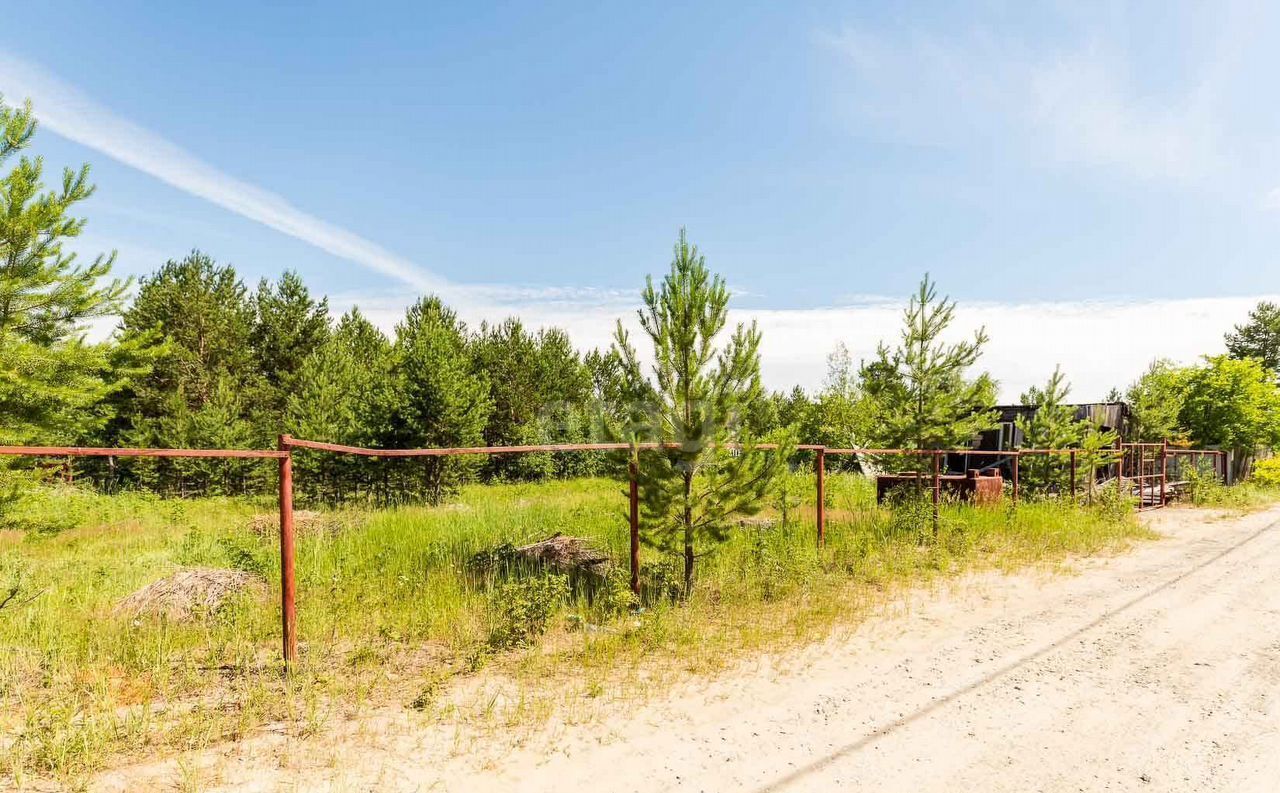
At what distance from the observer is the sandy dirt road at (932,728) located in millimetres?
3449

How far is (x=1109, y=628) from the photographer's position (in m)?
6.21

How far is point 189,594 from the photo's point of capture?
711 cm

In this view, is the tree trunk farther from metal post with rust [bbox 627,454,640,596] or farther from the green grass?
metal post with rust [bbox 627,454,640,596]

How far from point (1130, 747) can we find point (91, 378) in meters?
15.6

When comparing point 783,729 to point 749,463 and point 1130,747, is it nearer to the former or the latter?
point 1130,747

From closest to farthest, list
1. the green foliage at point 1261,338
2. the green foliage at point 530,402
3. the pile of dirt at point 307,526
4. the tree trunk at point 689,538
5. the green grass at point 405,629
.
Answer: the green grass at point 405,629 → the tree trunk at point 689,538 → the pile of dirt at point 307,526 → the green foliage at point 530,402 → the green foliage at point 1261,338

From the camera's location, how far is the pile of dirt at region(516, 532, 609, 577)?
8.51 metres

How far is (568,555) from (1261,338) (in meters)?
71.0

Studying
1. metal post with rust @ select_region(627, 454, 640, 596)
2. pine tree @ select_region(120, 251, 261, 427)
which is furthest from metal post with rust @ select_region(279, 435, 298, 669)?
pine tree @ select_region(120, 251, 261, 427)

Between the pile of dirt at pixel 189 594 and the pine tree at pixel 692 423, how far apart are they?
15.0 ft

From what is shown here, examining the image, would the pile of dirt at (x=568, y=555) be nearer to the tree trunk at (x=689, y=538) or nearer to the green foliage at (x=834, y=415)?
the tree trunk at (x=689, y=538)

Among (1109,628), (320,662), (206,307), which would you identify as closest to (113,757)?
(320,662)

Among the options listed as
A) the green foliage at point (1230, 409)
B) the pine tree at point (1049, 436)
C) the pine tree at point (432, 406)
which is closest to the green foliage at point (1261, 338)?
the green foliage at point (1230, 409)

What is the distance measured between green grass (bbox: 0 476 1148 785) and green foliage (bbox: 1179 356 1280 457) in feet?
82.6
